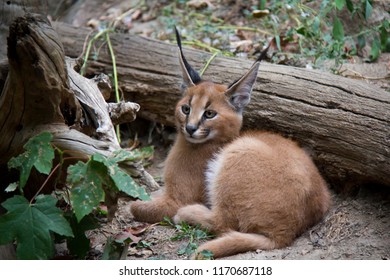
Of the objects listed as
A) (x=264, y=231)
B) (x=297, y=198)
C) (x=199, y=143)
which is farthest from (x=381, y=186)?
(x=199, y=143)

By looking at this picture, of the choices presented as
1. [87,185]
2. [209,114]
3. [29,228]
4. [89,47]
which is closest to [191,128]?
[209,114]

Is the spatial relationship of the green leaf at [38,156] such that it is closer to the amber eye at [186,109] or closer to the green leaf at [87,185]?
the green leaf at [87,185]

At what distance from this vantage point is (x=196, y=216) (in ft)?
17.0

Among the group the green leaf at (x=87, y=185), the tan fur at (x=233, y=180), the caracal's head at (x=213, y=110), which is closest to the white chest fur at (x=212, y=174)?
the tan fur at (x=233, y=180)

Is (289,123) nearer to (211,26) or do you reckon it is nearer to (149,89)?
Answer: (149,89)

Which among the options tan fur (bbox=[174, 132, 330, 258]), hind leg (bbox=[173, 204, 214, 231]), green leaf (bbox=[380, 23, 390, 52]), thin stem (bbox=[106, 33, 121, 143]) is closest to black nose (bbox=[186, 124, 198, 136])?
tan fur (bbox=[174, 132, 330, 258])

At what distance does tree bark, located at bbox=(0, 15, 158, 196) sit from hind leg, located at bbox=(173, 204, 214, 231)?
68cm

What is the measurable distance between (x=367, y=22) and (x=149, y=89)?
3.45 metres

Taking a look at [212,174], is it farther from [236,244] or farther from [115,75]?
[115,75]

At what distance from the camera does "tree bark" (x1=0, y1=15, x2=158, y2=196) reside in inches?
164

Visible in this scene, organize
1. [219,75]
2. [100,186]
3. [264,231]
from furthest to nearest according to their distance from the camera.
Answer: [219,75] → [264,231] → [100,186]

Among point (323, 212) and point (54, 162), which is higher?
point (54, 162)

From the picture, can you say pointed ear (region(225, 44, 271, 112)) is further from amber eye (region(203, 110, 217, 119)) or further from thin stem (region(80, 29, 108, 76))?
thin stem (region(80, 29, 108, 76))

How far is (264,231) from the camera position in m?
4.88
